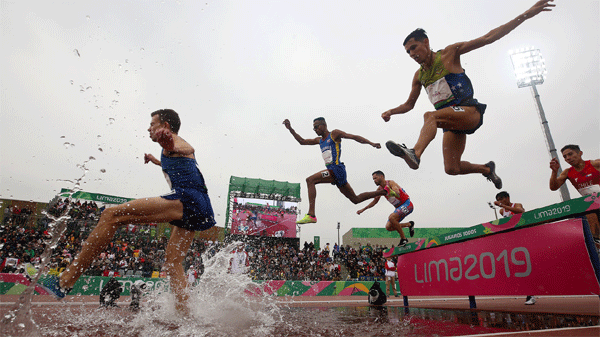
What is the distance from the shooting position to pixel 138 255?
51.6 feet

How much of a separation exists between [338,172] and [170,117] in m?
3.37

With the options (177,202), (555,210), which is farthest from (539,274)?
(177,202)

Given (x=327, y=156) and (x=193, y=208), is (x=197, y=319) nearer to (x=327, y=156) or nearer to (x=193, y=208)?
(x=193, y=208)

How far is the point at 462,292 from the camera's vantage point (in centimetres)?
410

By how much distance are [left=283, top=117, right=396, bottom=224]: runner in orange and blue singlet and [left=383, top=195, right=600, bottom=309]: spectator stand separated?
5.63 ft

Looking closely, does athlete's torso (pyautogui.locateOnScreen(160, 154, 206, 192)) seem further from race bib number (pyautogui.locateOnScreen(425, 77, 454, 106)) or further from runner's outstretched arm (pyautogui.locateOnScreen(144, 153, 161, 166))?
race bib number (pyautogui.locateOnScreen(425, 77, 454, 106))

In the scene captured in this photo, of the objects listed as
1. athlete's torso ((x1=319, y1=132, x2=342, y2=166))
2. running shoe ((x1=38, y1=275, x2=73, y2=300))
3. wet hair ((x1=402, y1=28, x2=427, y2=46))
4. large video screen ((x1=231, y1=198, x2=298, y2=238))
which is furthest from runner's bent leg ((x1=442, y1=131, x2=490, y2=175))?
large video screen ((x1=231, y1=198, x2=298, y2=238))

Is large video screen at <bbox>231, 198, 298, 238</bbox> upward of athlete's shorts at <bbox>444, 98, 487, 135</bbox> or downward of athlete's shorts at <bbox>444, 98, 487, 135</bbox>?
upward

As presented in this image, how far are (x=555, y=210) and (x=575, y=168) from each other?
2.65 meters

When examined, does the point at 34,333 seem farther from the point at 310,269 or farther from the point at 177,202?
the point at 310,269

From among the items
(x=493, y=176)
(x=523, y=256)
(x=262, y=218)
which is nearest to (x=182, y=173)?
(x=523, y=256)

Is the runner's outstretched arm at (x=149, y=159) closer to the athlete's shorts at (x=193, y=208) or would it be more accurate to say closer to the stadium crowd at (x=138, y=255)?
the athlete's shorts at (x=193, y=208)

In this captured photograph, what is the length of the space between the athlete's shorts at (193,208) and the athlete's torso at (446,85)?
2848 mm

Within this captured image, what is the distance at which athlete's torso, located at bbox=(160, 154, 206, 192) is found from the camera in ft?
9.62
